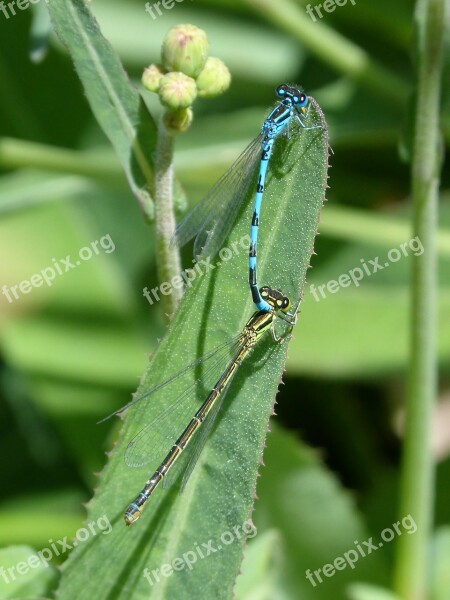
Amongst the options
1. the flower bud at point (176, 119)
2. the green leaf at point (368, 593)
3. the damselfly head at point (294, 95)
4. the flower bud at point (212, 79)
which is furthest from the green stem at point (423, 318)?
the flower bud at point (176, 119)

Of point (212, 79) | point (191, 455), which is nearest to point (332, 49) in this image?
point (212, 79)

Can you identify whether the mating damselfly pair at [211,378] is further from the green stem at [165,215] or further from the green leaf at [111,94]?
the green leaf at [111,94]

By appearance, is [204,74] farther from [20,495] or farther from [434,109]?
[20,495]

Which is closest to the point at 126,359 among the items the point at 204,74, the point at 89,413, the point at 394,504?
the point at 89,413

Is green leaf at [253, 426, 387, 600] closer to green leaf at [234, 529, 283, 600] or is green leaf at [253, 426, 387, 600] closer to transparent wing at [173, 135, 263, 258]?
green leaf at [234, 529, 283, 600]

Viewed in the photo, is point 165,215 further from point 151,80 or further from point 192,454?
→ point 192,454

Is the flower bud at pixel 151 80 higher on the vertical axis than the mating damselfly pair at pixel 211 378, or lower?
higher

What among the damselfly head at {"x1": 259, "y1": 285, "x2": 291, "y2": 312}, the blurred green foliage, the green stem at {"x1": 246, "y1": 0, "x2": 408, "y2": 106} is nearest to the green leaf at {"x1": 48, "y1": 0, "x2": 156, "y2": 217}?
the damselfly head at {"x1": 259, "y1": 285, "x2": 291, "y2": 312}
